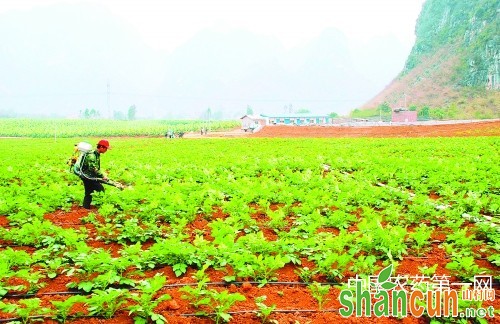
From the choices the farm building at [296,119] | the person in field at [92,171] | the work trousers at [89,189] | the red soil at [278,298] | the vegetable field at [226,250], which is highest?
the farm building at [296,119]

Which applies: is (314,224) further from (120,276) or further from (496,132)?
(496,132)

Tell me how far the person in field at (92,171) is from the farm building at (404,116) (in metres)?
74.2

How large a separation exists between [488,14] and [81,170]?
11665 cm

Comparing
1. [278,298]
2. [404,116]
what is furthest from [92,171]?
[404,116]

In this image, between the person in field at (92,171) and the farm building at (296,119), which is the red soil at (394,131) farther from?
the person in field at (92,171)

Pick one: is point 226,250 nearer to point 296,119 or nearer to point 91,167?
point 91,167

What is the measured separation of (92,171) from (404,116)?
252 feet

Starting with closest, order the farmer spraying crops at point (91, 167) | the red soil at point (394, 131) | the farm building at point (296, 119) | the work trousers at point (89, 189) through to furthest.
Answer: the farmer spraying crops at point (91, 167)
the work trousers at point (89, 189)
the red soil at point (394, 131)
the farm building at point (296, 119)

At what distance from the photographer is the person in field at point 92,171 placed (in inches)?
395

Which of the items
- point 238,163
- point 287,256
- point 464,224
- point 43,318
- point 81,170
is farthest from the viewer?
point 238,163

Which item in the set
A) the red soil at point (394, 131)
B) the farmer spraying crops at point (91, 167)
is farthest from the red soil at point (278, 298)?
the red soil at point (394, 131)

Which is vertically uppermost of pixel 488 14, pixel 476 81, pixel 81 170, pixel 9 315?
pixel 488 14

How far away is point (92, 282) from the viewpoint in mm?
6113

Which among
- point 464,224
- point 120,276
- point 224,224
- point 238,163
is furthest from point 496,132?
point 120,276
